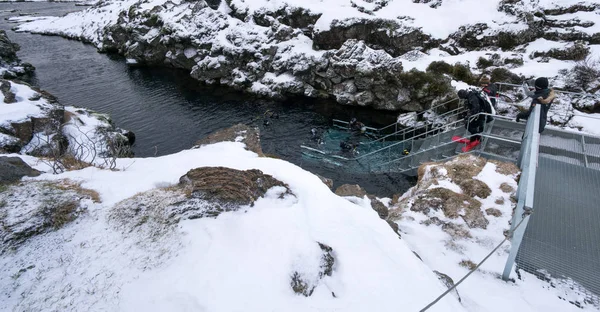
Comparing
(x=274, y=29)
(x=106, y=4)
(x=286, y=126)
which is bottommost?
(x=286, y=126)

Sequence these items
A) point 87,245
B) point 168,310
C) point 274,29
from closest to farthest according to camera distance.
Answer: point 168,310 → point 87,245 → point 274,29

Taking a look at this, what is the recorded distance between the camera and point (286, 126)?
2497 cm

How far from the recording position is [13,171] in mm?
7703

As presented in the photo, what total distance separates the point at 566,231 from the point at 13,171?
13.3 metres

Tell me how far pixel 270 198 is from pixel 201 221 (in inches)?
60.7

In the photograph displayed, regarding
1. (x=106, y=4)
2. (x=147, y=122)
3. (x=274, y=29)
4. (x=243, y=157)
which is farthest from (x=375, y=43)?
(x=106, y=4)

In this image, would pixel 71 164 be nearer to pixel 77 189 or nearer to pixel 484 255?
pixel 77 189

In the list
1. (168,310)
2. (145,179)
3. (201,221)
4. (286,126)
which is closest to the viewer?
(168,310)

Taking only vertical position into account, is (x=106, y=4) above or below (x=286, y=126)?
above

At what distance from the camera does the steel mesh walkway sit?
19.0 feet

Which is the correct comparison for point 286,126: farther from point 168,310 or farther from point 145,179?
point 168,310

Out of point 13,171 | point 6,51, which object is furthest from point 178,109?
point 6,51

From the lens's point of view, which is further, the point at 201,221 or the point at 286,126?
the point at 286,126

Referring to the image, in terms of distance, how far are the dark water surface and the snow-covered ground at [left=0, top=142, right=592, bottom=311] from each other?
10817 millimetres
